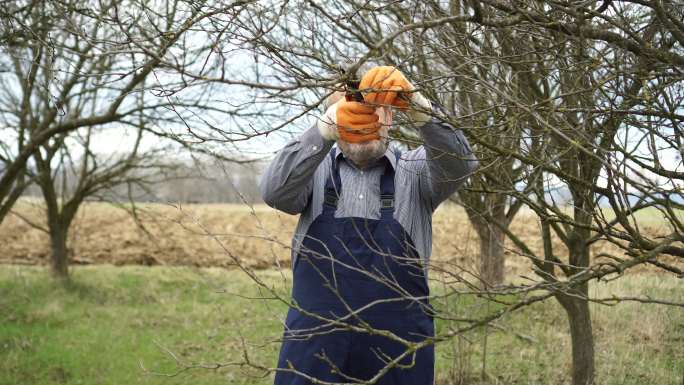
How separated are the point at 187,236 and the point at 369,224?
16.9 m

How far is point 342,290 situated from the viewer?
2924 mm

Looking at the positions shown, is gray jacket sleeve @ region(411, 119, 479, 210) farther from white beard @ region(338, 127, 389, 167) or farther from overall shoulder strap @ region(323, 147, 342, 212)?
overall shoulder strap @ region(323, 147, 342, 212)

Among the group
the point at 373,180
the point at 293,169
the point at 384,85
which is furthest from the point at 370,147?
the point at 384,85

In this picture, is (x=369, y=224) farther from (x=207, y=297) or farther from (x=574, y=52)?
(x=207, y=297)

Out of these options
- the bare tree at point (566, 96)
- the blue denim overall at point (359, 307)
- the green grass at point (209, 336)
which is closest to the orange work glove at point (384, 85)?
the bare tree at point (566, 96)

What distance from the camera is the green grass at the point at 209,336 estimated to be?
638cm

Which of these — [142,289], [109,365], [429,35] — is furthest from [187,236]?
[429,35]

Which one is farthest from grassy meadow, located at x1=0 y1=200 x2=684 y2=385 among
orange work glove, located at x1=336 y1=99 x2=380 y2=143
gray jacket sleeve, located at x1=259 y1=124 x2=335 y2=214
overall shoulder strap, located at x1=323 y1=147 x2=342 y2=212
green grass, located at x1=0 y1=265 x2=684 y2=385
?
orange work glove, located at x1=336 y1=99 x2=380 y2=143

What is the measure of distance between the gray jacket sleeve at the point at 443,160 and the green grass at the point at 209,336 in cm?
117

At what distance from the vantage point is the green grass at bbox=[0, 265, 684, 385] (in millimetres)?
6375

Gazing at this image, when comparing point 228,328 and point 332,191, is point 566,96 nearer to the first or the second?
point 332,191

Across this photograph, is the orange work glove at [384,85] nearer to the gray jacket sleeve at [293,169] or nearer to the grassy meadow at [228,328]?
the gray jacket sleeve at [293,169]

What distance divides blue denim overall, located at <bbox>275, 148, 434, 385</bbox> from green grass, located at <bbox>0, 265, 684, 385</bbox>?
Answer: 1.04m

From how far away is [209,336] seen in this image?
25.6 ft
